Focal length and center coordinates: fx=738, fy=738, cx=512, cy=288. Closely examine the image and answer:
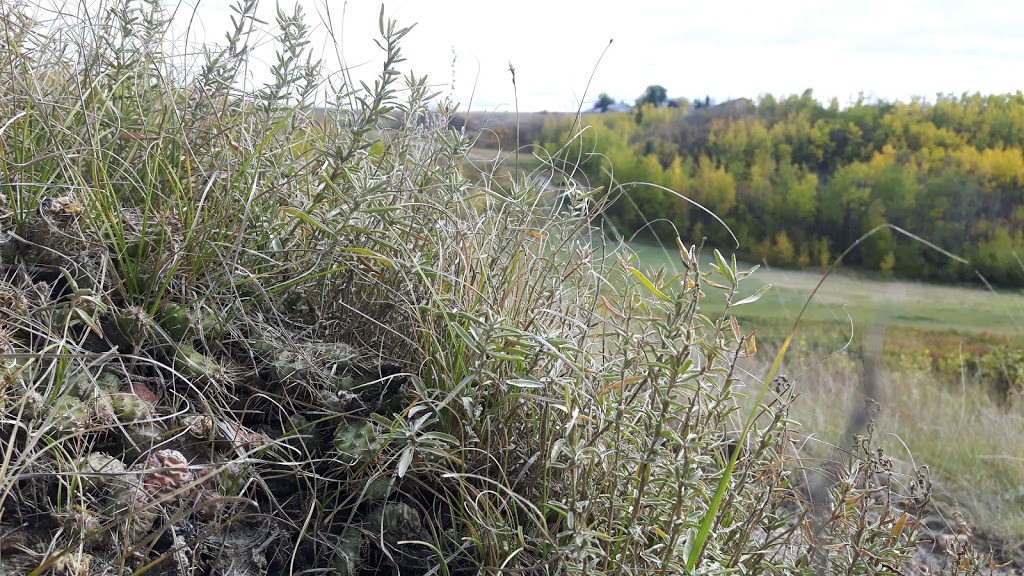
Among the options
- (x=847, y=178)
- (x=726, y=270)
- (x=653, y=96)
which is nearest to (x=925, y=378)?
(x=847, y=178)

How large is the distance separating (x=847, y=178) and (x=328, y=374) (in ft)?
15.8

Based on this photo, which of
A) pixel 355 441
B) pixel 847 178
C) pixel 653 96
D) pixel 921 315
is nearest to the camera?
pixel 355 441

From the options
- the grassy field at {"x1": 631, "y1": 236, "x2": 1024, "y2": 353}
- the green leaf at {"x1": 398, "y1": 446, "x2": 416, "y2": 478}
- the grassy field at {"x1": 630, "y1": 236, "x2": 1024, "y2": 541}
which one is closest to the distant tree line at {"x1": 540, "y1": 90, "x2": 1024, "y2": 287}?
the grassy field at {"x1": 631, "y1": 236, "x2": 1024, "y2": 353}

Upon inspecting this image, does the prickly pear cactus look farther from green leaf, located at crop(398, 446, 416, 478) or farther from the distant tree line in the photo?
the distant tree line

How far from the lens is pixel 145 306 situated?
1.51m

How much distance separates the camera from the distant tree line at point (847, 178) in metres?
4.89

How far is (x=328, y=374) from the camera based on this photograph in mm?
1570

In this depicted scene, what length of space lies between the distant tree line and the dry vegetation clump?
2837 millimetres

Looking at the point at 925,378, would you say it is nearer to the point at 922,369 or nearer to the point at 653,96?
the point at 922,369

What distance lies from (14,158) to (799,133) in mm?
5545

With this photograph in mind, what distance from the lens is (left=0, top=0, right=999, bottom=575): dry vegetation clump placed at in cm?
129

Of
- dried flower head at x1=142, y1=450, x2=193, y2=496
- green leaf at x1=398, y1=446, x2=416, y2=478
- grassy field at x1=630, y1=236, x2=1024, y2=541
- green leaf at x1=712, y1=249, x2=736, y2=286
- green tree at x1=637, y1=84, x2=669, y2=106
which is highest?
green tree at x1=637, y1=84, x2=669, y2=106

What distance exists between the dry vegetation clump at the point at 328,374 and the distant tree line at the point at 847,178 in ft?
9.31

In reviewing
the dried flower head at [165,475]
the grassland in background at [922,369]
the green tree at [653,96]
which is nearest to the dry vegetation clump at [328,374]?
the dried flower head at [165,475]
